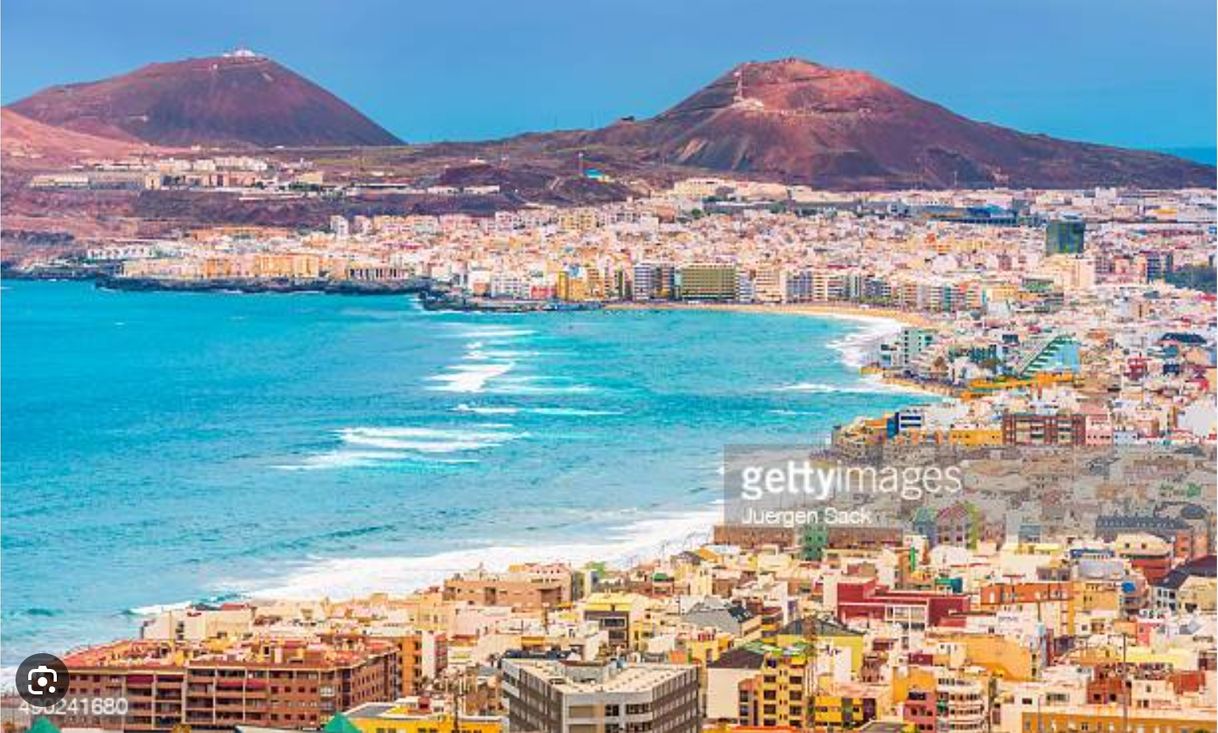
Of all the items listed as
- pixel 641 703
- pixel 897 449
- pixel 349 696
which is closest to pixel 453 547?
pixel 897 449

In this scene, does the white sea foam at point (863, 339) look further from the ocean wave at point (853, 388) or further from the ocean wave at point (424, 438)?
the ocean wave at point (424, 438)

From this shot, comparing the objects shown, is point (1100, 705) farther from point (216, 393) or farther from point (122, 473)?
point (216, 393)

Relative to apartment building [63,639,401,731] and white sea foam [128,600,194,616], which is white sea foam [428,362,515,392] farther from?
apartment building [63,639,401,731]

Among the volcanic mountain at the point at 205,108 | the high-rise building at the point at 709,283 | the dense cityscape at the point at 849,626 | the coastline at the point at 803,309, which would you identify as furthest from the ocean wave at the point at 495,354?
the volcanic mountain at the point at 205,108

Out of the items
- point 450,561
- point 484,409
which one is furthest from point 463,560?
point 484,409

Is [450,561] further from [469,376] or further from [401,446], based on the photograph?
[469,376]
